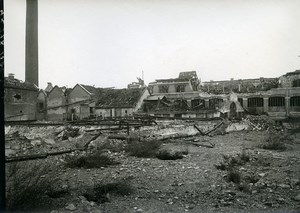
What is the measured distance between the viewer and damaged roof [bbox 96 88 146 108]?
3484 centimetres

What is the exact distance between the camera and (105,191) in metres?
6.23

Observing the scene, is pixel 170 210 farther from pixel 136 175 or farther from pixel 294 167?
pixel 294 167

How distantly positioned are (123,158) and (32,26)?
2403cm

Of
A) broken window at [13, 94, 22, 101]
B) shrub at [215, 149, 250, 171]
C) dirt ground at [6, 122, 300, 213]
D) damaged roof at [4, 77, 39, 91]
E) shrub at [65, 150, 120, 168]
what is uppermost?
damaged roof at [4, 77, 39, 91]

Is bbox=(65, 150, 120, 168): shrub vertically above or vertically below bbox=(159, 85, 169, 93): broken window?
below

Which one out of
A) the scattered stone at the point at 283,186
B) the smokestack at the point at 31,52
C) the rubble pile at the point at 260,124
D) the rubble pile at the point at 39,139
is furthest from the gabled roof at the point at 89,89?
the scattered stone at the point at 283,186

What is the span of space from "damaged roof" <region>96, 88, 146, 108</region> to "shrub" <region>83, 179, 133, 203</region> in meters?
27.6

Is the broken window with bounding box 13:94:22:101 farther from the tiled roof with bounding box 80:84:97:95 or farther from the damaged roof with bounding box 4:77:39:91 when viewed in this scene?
the tiled roof with bounding box 80:84:97:95

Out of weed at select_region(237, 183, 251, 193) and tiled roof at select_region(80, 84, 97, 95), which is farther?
tiled roof at select_region(80, 84, 97, 95)

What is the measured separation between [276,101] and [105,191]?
32.7 meters

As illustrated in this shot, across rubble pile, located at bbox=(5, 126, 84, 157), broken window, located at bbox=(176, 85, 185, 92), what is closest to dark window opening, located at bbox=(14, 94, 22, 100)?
rubble pile, located at bbox=(5, 126, 84, 157)

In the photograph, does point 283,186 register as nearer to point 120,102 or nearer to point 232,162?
point 232,162

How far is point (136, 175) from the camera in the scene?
7.89 meters

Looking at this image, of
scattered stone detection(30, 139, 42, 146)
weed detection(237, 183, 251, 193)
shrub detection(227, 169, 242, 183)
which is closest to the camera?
weed detection(237, 183, 251, 193)
